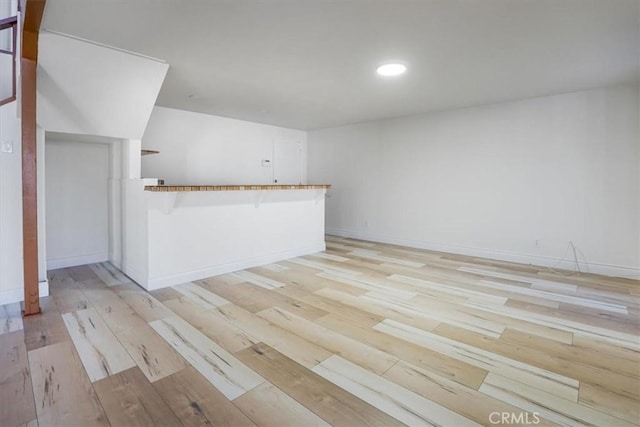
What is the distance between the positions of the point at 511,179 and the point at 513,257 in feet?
3.61

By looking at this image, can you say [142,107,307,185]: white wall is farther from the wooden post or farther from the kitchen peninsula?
the wooden post

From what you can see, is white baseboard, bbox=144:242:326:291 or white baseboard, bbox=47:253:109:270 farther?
white baseboard, bbox=47:253:109:270

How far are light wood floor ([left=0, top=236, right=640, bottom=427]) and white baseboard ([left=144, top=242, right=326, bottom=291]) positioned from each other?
0.14 metres

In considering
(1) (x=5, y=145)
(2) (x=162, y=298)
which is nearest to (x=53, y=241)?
(1) (x=5, y=145)

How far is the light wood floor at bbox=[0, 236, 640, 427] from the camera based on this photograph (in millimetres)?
1548

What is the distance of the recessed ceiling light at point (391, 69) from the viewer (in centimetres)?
315

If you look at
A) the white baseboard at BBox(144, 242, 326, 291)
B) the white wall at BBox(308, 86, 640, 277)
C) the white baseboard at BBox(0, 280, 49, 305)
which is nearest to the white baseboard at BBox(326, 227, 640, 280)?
the white wall at BBox(308, 86, 640, 277)

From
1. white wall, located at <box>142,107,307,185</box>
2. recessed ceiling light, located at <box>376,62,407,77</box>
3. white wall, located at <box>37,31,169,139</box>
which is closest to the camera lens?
white wall, located at <box>37,31,169,139</box>

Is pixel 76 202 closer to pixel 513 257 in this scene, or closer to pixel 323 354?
pixel 323 354

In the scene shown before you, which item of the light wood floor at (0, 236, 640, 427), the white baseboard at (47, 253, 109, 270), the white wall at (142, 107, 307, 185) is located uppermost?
the white wall at (142, 107, 307, 185)

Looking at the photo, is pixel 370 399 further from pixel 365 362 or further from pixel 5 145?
pixel 5 145

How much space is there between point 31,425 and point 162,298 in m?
1.60

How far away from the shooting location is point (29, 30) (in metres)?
2.35

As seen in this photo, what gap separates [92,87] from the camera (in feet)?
9.87
